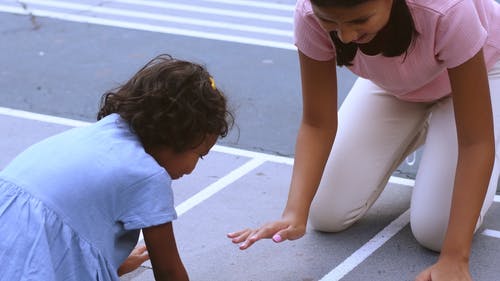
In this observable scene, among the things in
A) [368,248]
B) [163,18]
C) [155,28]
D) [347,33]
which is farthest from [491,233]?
[163,18]

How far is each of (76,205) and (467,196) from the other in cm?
106

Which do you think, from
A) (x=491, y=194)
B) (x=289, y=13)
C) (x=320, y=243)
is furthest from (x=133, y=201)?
(x=289, y=13)

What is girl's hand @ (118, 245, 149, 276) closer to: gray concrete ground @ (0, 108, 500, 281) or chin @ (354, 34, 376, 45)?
gray concrete ground @ (0, 108, 500, 281)

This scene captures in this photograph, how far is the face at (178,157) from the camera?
247 centimetres

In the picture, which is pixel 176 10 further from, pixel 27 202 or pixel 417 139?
pixel 27 202

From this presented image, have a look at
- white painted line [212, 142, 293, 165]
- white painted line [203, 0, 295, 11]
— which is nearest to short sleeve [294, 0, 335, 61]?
white painted line [212, 142, 293, 165]

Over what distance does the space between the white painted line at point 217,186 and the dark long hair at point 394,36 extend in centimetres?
100

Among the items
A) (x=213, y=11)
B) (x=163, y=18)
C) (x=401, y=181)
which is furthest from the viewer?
(x=213, y=11)

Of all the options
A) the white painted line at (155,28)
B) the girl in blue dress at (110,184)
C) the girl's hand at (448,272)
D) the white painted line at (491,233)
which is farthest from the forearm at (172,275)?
the white painted line at (155,28)

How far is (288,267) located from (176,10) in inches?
133

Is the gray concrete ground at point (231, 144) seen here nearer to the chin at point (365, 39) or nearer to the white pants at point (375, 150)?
the white pants at point (375, 150)

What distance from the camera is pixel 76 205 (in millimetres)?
2334

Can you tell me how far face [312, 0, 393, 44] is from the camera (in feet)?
7.76

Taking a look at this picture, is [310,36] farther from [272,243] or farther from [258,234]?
[272,243]
